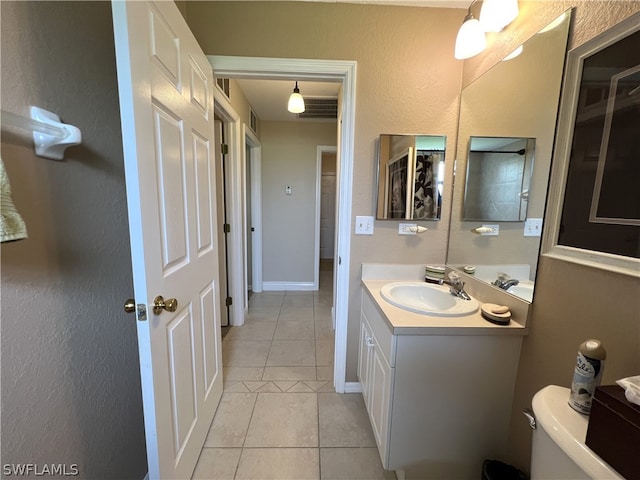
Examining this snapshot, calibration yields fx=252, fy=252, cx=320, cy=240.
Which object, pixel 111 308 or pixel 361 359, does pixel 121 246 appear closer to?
pixel 111 308

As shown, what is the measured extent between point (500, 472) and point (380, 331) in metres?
0.70

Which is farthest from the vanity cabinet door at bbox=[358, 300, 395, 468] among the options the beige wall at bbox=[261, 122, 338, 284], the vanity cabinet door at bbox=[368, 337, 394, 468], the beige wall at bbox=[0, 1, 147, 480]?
the beige wall at bbox=[261, 122, 338, 284]

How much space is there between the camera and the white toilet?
53cm

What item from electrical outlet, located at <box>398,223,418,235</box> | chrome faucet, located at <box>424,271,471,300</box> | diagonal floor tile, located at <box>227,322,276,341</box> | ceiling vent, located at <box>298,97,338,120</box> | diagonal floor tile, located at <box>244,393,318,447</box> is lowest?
diagonal floor tile, located at <box>244,393,318,447</box>

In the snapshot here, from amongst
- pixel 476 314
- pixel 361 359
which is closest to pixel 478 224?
pixel 476 314

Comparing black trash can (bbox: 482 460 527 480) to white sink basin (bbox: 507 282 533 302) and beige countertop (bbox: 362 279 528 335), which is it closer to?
beige countertop (bbox: 362 279 528 335)

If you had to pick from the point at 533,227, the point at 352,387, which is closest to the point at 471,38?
the point at 533,227

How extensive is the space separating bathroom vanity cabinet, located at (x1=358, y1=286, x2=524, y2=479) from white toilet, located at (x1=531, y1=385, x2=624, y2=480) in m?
0.33

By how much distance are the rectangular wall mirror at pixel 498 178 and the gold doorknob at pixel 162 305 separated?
1.44 m

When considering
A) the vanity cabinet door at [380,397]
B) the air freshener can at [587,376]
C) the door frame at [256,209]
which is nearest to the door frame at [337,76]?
the vanity cabinet door at [380,397]

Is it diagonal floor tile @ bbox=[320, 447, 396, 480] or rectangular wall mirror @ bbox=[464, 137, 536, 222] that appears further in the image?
diagonal floor tile @ bbox=[320, 447, 396, 480]

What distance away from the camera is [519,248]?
42.4 inches

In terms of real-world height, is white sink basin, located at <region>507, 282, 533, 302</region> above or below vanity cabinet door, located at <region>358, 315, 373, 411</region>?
Result: above

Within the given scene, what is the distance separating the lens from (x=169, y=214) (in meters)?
0.94
